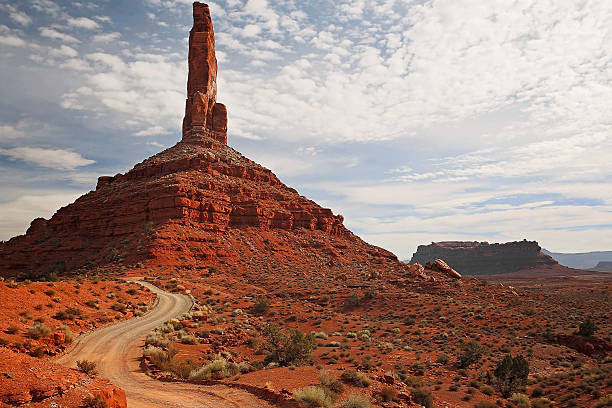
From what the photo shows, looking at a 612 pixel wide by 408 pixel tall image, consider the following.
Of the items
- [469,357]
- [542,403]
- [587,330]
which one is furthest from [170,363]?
[587,330]

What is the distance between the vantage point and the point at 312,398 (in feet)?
33.2

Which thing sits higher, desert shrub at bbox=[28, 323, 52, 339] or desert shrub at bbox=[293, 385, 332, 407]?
desert shrub at bbox=[28, 323, 52, 339]

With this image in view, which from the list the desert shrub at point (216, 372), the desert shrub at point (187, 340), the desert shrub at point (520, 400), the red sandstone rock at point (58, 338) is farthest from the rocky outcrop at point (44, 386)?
the desert shrub at point (520, 400)

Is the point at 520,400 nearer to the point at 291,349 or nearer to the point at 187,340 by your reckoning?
the point at 291,349

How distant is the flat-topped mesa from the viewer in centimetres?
7188

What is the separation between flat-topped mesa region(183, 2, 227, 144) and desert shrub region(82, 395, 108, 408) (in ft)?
219

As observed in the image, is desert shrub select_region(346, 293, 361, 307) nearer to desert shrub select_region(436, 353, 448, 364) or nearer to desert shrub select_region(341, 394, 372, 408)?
A: desert shrub select_region(436, 353, 448, 364)

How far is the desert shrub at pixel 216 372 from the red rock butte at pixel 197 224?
30.3 metres

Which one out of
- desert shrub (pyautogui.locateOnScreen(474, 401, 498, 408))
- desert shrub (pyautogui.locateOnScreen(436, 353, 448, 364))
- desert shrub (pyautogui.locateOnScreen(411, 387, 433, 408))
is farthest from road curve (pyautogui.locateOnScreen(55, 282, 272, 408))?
desert shrub (pyautogui.locateOnScreen(436, 353, 448, 364))

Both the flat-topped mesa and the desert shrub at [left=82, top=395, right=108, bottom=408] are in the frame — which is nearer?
the desert shrub at [left=82, top=395, right=108, bottom=408]

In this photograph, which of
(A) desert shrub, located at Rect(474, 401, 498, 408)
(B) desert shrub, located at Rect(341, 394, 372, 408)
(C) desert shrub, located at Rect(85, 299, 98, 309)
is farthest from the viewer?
(C) desert shrub, located at Rect(85, 299, 98, 309)

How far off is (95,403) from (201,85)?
242 ft

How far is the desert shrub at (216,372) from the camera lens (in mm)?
13156

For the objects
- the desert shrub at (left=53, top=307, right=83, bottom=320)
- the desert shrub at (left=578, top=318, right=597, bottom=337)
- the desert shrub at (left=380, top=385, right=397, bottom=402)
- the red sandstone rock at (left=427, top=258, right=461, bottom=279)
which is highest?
the red sandstone rock at (left=427, top=258, right=461, bottom=279)
